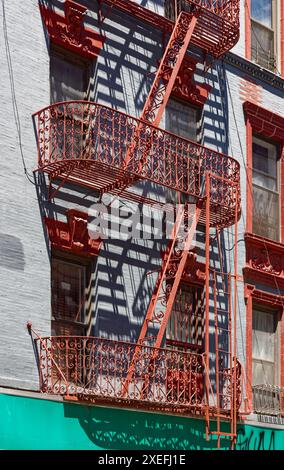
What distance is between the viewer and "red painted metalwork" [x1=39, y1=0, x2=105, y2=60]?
65.1 ft

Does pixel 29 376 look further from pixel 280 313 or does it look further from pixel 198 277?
pixel 280 313

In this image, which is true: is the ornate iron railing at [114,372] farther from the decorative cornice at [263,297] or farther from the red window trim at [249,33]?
the red window trim at [249,33]

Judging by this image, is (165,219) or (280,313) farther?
(280,313)

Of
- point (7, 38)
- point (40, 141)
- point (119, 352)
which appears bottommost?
point (119, 352)

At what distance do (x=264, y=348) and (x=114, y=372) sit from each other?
533 centimetres

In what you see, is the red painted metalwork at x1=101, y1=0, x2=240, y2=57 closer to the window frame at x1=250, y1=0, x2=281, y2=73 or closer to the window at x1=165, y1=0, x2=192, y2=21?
the window at x1=165, y1=0, x2=192, y2=21

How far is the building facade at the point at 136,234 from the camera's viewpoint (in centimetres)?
1852

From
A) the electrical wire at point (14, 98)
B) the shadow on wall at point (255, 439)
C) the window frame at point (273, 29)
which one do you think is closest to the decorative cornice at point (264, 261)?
the shadow on wall at point (255, 439)

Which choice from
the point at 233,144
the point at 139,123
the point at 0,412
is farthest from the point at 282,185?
the point at 0,412

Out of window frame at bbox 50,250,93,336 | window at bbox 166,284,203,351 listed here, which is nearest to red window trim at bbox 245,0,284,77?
window at bbox 166,284,203,351

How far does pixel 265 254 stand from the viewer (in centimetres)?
2355

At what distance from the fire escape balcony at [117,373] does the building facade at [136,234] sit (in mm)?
37

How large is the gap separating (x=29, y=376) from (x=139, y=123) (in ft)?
15.6

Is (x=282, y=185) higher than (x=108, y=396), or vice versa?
(x=282, y=185)
